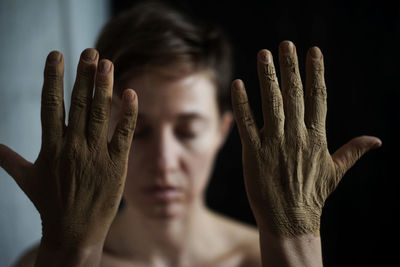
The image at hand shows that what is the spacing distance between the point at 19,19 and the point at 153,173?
1.41 feet

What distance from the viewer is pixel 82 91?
1.53 ft

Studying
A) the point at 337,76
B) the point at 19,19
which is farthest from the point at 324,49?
the point at 19,19

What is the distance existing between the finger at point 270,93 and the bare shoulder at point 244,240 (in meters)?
0.57

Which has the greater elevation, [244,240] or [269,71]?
[269,71]

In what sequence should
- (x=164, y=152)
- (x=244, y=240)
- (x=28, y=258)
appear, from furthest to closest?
(x=244, y=240) → (x=28, y=258) → (x=164, y=152)

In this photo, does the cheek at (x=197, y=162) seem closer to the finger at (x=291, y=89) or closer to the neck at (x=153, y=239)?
the neck at (x=153, y=239)

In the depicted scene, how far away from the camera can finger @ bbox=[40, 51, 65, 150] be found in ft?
1.49

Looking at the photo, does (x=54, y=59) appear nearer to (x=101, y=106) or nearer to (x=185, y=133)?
(x=101, y=106)

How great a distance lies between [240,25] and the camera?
1.17m

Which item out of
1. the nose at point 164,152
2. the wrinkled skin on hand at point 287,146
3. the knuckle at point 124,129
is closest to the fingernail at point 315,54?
the wrinkled skin on hand at point 287,146

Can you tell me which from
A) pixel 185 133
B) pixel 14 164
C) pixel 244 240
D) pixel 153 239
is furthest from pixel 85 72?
pixel 244 240

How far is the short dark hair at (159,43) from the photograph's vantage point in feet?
2.35

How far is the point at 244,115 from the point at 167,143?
0.95ft

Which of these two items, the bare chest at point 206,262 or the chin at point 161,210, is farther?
the bare chest at point 206,262
